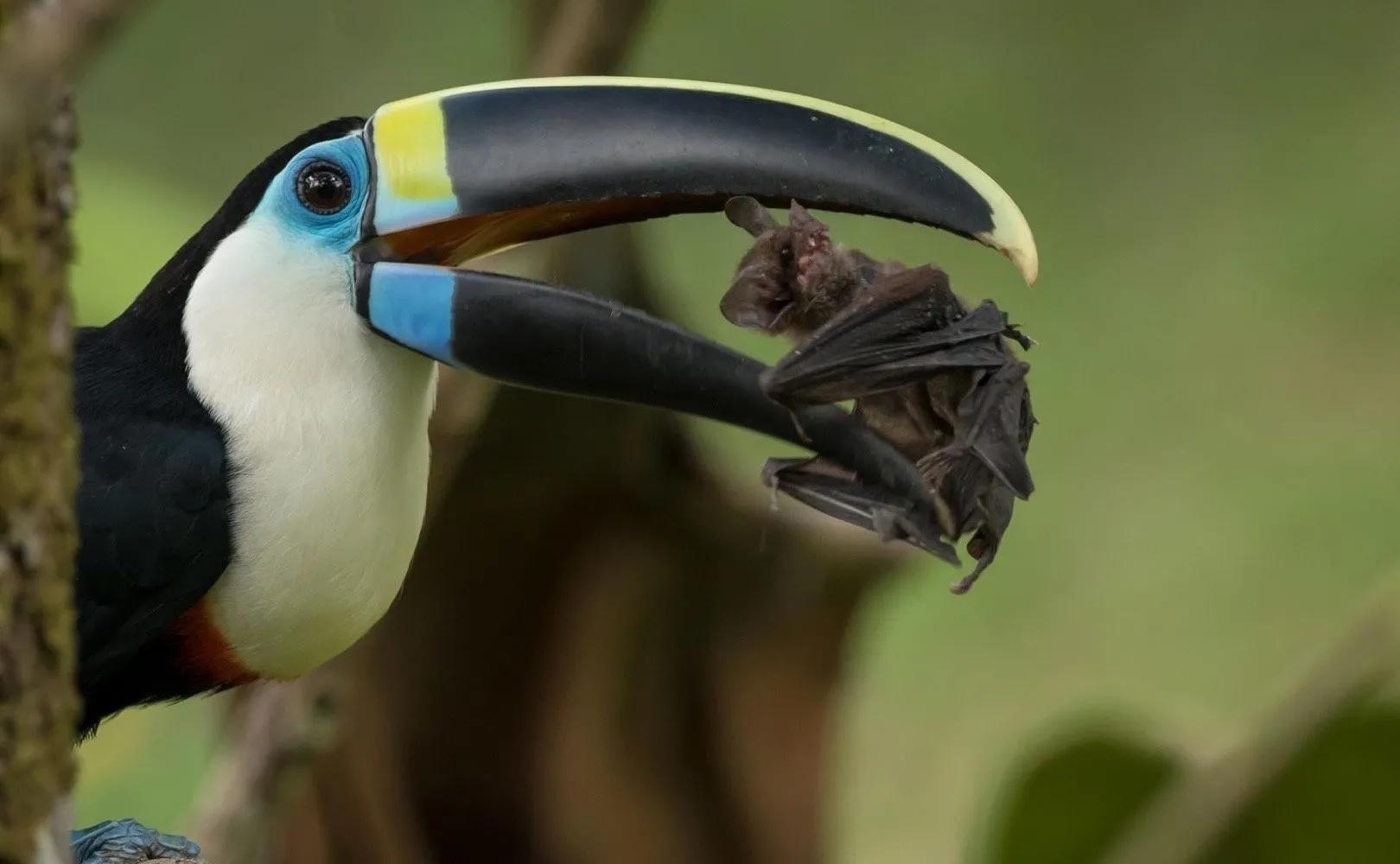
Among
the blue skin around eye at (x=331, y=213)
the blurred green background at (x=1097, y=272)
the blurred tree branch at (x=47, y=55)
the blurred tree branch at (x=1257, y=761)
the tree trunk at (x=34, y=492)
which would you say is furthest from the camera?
the blurred green background at (x=1097, y=272)

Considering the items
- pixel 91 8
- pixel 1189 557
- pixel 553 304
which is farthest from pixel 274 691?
pixel 1189 557

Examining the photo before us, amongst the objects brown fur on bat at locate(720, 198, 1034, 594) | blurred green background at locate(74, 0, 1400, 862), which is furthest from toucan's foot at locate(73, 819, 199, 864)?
blurred green background at locate(74, 0, 1400, 862)

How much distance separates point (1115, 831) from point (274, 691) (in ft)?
4.35

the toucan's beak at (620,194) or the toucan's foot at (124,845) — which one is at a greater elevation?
the toucan's beak at (620,194)

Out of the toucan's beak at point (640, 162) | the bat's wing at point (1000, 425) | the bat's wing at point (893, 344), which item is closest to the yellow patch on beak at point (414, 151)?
the toucan's beak at point (640, 162)

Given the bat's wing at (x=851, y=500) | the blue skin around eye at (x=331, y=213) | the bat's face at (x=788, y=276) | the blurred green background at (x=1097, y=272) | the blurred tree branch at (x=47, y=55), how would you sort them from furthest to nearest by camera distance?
the blurred green background at (x=1097, y=272) < the blue skin around eye at (x=331, y=213) < the bat's face at (x=788, y=276) < the bat's wing at (x=851, y=500) < the blurred tree branch at (x=47, y=55)

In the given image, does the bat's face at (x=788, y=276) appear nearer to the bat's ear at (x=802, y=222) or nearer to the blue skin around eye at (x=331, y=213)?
the bat's ear at (x=802, y=222)

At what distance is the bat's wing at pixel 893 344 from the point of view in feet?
5.22

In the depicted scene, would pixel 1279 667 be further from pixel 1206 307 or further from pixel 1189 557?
pixel 1206 307

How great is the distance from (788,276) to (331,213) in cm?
52

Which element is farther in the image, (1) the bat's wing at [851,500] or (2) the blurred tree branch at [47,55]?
(1) the bat's wing at [851,500]

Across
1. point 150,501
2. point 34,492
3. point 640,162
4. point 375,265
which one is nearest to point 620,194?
point 640,162

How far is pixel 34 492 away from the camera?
A: 94 centimetres

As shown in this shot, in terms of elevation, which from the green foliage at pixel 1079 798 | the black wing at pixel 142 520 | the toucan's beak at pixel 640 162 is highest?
the toucan's beak at pixel 640 162
